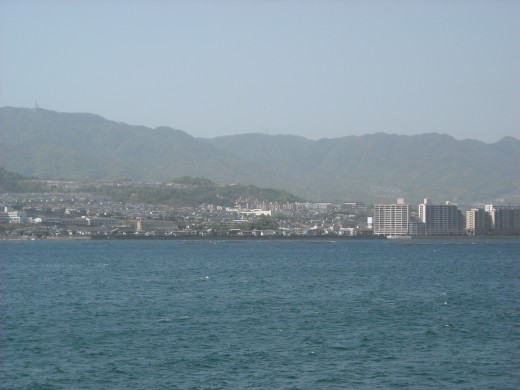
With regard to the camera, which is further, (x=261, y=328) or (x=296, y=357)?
(x=261, y=328)

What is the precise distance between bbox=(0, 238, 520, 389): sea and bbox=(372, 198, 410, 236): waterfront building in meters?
83.9

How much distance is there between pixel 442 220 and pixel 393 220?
6.93 m

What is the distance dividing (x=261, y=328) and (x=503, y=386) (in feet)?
27.2

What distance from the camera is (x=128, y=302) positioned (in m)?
31.1

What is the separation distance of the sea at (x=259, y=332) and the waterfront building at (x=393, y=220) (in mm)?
83886

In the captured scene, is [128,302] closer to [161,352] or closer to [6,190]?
[161,352]

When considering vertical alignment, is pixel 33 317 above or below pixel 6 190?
below

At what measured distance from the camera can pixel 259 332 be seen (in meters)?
23.8

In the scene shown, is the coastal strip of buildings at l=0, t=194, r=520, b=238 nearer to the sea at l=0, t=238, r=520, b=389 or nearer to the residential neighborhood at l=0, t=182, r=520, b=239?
the residential neighborhood at l=0, t=182, r=520, b=239

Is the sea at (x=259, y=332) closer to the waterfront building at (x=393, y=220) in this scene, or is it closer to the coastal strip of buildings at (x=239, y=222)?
the coastal strip of buildings at (x=239, y=222)

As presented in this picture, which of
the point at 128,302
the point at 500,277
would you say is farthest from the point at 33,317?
the point at 500,277

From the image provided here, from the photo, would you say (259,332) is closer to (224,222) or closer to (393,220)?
(393,220)

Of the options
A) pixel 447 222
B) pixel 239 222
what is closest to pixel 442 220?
pixel 447 222

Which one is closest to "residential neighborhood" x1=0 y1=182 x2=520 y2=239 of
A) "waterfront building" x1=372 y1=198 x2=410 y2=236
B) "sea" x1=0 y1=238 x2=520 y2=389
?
"waterfront building" x1=372 y1=198 x2=410 y2=236
